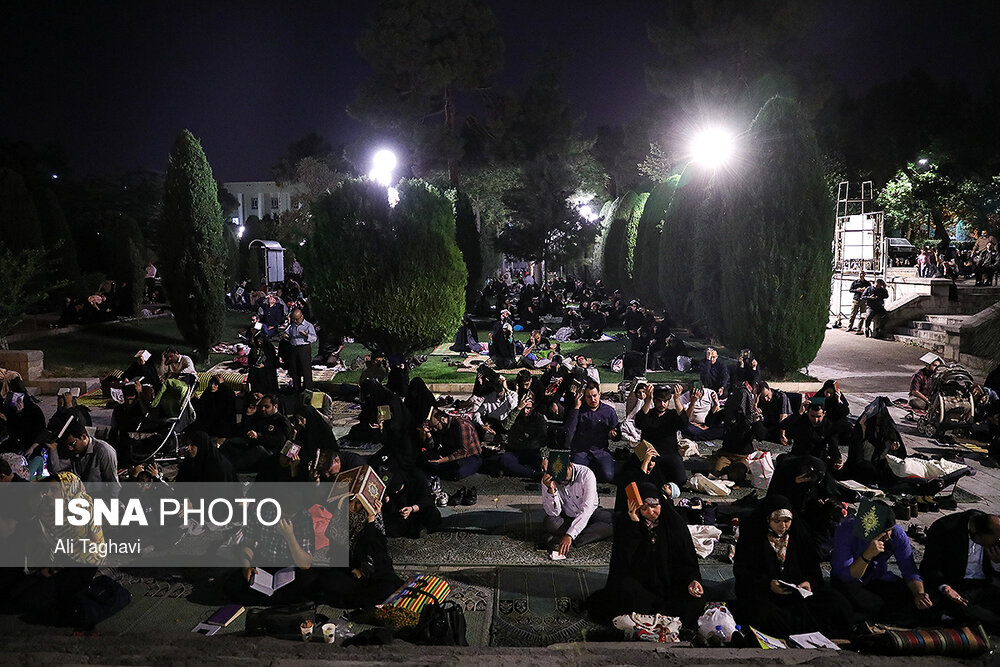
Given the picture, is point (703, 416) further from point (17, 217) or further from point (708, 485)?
point (17, 217)

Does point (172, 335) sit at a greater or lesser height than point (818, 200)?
lesser

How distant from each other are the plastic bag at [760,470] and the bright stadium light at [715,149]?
864cm

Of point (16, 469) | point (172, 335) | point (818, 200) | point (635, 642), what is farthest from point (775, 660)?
point (172, 335)

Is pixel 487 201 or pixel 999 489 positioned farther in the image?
pixel 487 201

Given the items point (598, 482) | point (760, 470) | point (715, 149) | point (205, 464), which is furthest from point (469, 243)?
point (205, 464)

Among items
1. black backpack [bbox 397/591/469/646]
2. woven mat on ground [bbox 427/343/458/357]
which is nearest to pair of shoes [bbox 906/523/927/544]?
black backpack [bbox 397/591/469/646]

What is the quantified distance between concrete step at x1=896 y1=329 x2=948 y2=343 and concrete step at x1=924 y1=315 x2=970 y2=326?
280 millimetres

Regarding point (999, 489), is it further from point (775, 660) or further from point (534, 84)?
point (534, 84)

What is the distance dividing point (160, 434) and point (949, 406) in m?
9.98

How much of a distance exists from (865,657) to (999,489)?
5049 millimetres

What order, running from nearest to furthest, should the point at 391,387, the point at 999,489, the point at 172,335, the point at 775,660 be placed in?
the point at 775,660 < the point at 999,489 < the point at 391,387 < the point at 172,335

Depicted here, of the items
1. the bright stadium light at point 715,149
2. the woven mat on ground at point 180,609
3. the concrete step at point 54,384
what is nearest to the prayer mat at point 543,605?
the woven mat on ground at point 180,609

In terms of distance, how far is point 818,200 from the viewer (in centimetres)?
1380

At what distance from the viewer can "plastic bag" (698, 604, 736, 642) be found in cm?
483
